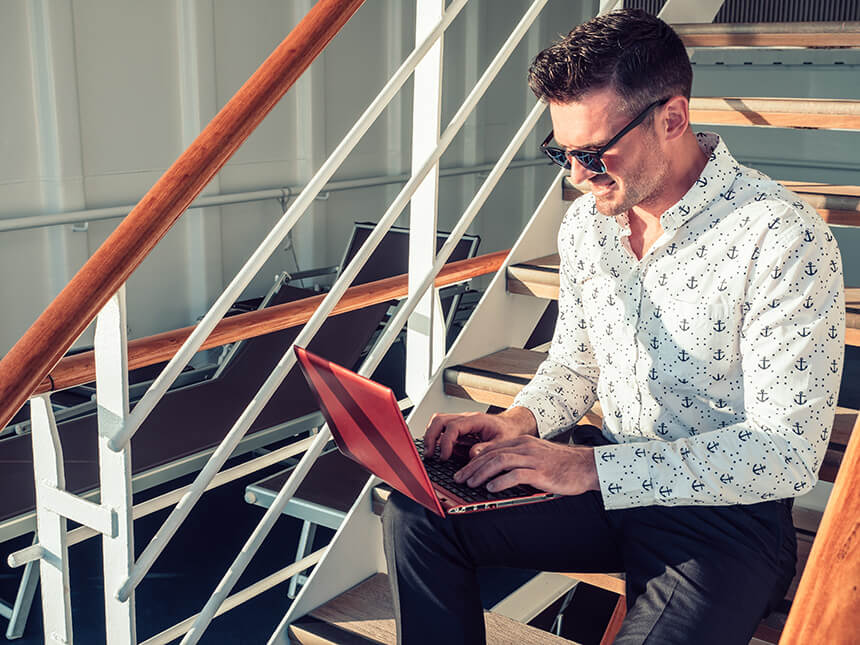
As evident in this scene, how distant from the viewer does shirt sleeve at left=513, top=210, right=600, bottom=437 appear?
1611mm

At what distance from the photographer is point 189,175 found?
1.23 meters

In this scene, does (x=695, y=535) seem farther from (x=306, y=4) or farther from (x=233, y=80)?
(x=306, y=4)

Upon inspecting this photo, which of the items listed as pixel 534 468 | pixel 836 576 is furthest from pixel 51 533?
pixel 836 576

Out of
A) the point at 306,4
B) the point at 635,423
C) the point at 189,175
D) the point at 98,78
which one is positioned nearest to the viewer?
the point at 189,175

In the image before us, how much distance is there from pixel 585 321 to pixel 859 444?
3.62 feet

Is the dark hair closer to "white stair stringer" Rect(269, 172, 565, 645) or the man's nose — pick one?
the man's nose

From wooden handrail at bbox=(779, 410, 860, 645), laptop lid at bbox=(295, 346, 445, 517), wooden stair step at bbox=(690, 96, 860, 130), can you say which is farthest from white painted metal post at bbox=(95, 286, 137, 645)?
wooden stair step at bbox=(690, 96, 860, 130)

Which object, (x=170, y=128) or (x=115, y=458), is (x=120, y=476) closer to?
(x=115, y=458)

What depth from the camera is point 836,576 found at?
54 centimetres

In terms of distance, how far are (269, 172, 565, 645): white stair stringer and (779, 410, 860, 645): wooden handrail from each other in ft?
3.79

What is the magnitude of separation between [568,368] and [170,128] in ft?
10.1

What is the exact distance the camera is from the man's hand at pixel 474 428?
4.74 ft

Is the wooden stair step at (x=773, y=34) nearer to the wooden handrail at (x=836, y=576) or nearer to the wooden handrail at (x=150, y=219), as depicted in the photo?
the wooden handrail at (x=150, y=219)

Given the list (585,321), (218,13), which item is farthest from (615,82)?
(218,13)
